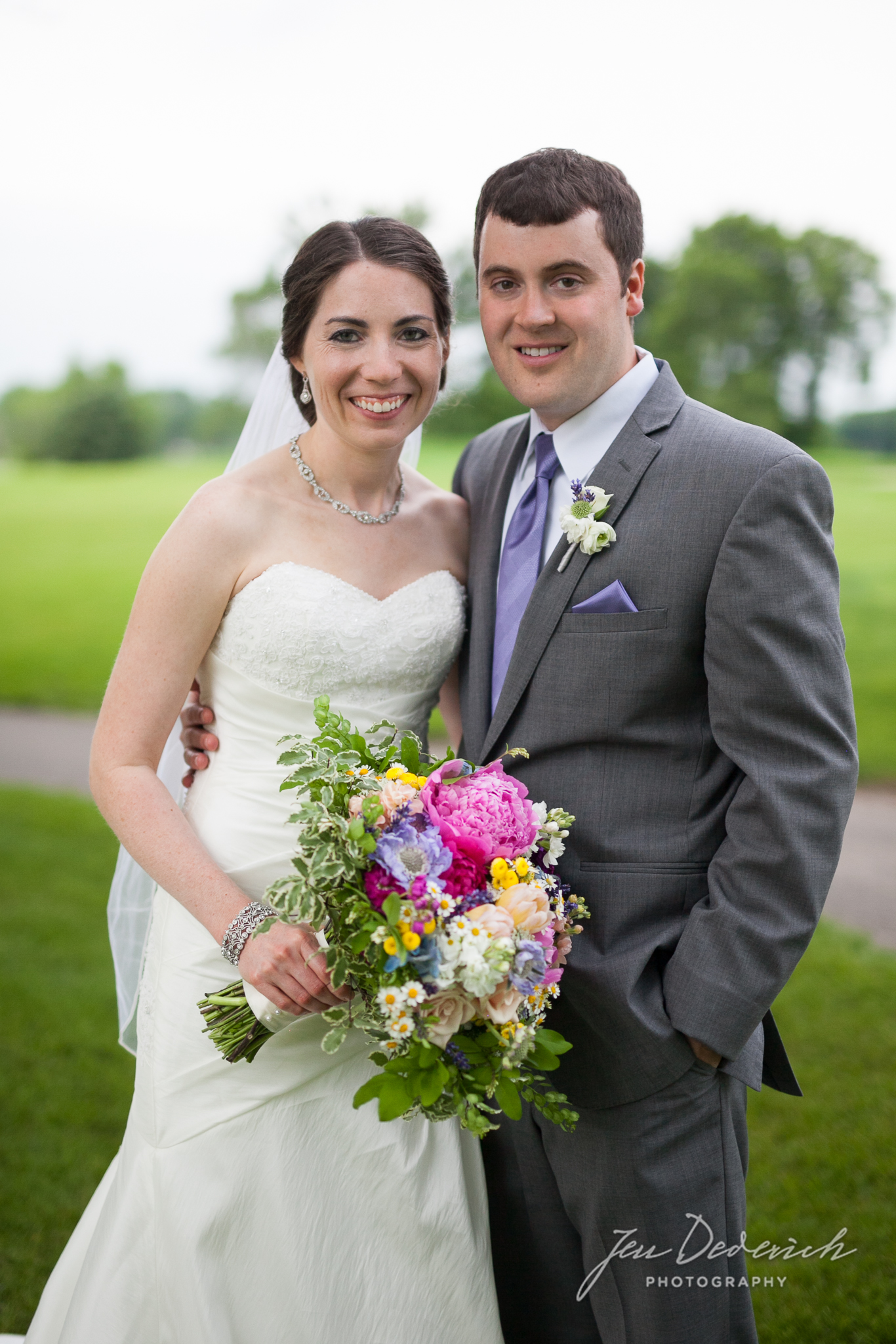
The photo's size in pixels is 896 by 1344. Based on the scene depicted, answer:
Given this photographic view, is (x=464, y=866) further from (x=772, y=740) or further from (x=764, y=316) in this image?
(x=764, y=316)

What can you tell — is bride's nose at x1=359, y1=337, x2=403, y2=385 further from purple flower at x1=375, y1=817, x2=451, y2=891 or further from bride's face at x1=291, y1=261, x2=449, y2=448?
purple flower at x1=375, y1=817, x2=451, y2=891

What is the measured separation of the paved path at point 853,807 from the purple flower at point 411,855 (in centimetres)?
556

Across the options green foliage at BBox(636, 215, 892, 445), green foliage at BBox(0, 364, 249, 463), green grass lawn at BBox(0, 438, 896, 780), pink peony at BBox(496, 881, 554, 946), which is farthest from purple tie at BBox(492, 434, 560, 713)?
green foliage at BBox(0, 364, 249, 463)

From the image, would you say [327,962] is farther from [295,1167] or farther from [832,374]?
[832,374]

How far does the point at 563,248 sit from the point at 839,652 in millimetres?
1118

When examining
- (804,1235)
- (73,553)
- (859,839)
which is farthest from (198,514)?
(73,553)

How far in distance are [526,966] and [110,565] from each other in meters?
17.2

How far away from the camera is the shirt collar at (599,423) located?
2.46 meters

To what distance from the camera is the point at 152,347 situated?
15.9 metres

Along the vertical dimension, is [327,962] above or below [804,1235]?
above

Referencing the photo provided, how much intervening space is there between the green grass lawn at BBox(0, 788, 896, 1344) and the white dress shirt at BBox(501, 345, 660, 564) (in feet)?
9.21

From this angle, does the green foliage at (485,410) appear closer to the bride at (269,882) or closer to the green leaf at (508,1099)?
the bride at (269,882)

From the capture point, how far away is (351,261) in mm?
2553

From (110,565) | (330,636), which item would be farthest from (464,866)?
(110,565)
